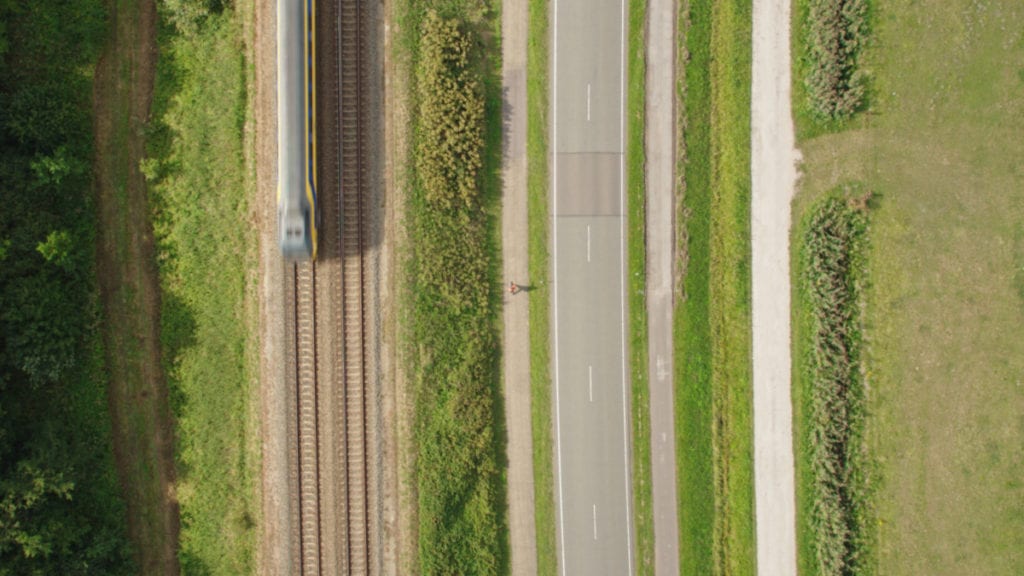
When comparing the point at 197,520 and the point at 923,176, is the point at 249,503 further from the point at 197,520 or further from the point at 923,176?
the point at 923,176

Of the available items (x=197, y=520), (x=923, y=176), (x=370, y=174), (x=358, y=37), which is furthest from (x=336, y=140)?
(x=923, y=176)

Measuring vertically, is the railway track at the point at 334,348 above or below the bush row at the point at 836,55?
below

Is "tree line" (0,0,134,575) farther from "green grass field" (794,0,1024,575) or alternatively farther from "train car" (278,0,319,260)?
"green grass field" (794,0,1024,575)

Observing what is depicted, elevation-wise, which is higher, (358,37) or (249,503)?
(358,37)

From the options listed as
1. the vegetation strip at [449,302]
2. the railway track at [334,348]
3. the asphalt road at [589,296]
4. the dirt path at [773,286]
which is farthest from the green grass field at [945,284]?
the railway track at [334,348]

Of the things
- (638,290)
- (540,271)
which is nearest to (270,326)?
(540,271)

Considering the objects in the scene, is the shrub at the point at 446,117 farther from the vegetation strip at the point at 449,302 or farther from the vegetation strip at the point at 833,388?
the vegetation strip at the point at 833,388

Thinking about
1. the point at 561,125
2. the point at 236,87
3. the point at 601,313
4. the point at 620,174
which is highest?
the point at 236,87
